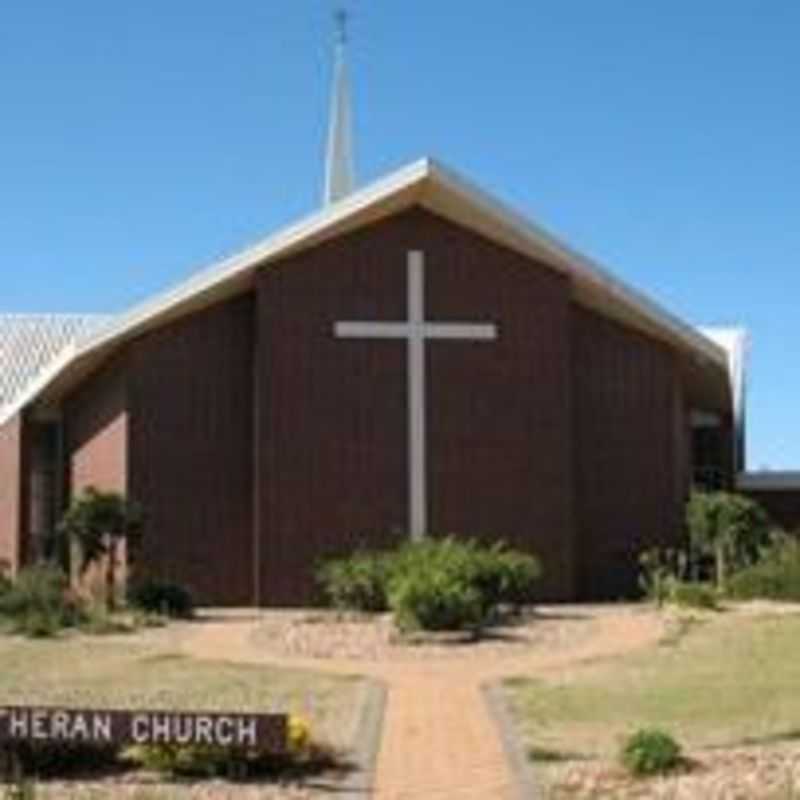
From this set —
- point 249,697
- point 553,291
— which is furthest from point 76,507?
point 249,697

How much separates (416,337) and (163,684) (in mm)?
13542

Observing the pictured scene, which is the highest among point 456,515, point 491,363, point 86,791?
point 491,363

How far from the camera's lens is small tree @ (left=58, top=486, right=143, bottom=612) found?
3155cm

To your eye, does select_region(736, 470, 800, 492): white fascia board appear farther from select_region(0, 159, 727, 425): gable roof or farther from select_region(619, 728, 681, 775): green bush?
select_region(619, 728, 681, 775): green bush

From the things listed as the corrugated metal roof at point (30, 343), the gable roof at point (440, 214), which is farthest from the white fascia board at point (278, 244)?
the corrugated metal roof at point (30, 343)

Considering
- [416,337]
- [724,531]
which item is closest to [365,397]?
[416,337]

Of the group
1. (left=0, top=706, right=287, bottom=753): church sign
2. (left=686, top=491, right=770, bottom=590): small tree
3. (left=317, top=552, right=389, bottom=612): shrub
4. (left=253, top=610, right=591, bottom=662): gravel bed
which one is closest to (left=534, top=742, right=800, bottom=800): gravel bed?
(left=0, top=706, right=287, bottom=753): church sign

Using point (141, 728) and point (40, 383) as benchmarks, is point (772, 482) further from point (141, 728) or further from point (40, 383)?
point (141, 728)

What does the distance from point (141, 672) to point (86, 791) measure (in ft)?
25.6

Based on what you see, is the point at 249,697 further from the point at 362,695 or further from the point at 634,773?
the point at 634,773

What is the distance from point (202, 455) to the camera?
109 ft

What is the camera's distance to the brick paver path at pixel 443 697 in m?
14.1

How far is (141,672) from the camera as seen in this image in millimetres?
21438

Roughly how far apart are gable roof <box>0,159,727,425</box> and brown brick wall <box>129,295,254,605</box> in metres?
0.42
